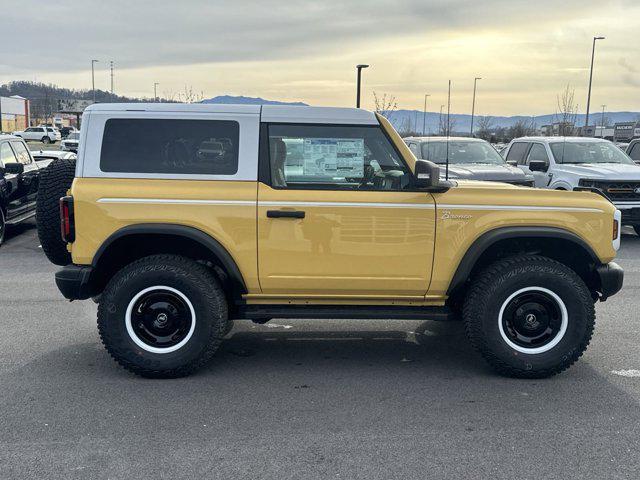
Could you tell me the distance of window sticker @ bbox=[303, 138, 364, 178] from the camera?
4.49 meters

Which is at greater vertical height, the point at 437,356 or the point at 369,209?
the point at 369,209

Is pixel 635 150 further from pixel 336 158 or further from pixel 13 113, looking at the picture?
pixel 13 113

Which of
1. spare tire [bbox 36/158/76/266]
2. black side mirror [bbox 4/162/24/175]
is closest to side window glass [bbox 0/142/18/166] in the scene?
black side mirror [bbox 4/162/24/175]

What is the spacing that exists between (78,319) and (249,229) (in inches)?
103

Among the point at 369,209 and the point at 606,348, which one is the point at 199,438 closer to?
the point at 369,209

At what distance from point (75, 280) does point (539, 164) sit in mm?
9027

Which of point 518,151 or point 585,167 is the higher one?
point 518,151

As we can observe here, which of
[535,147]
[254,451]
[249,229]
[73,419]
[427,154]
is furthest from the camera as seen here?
[535,147]

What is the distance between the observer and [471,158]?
1170 cm

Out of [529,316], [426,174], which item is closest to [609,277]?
[529,316]

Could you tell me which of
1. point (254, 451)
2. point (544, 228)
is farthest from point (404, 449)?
point (544, 228)

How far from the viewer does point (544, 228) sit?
4.45 meters

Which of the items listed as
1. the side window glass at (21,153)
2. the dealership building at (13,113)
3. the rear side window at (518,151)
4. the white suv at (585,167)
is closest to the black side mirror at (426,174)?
the white suv at (585,167)

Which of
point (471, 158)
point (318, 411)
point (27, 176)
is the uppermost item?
point (471, 158)
